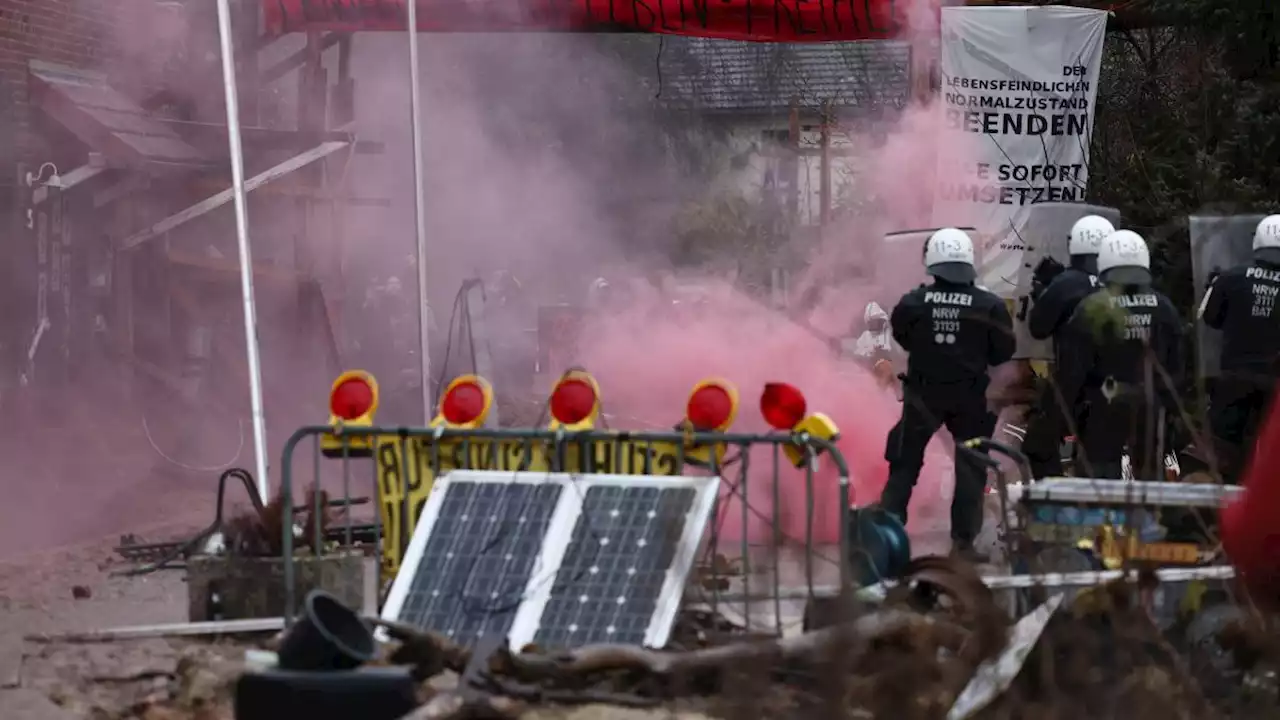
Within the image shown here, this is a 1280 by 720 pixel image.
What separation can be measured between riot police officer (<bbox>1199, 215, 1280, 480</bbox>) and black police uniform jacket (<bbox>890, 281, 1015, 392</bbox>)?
1459 millimetres

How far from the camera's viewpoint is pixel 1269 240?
10.0 metres

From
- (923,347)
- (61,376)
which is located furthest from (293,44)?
(923,347)

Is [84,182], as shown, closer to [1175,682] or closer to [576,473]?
[576,473]

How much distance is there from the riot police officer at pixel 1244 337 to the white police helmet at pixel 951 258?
62.8 inches

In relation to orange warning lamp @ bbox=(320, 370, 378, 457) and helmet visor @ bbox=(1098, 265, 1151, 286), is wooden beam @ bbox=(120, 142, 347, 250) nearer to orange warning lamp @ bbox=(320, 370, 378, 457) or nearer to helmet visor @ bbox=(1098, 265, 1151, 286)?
orange warning lamp @ bbox=(320, 370, 378, 457)

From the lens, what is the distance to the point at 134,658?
698 cm

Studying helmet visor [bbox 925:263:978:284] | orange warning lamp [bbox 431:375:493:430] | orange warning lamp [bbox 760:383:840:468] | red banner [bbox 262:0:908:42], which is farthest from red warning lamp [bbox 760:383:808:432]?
red banner [bbox 262:0:908:42]

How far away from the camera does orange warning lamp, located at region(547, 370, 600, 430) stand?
23.2ft

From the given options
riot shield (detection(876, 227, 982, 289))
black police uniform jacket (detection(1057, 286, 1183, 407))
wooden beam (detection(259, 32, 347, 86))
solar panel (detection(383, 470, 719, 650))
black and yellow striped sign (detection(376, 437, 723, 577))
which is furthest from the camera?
wooden beam (detection(259, 32, 347, 86))

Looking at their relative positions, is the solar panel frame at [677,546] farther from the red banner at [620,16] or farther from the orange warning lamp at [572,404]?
the red banner at [620,16]

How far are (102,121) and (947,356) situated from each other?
7.70m

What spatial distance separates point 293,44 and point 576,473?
10.7m

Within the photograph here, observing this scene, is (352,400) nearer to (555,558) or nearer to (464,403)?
(464,403)

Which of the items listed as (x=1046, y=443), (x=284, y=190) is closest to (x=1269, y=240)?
(x=1046, y=443)
